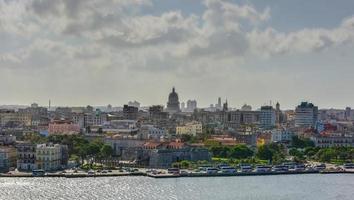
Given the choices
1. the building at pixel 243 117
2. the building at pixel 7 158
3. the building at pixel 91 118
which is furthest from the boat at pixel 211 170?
the building at pixel 243 117

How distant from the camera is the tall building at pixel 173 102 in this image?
3656 inches

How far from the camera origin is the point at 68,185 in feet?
84.7

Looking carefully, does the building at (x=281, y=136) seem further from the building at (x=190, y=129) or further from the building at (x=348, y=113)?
the building at (x=348, y=113)

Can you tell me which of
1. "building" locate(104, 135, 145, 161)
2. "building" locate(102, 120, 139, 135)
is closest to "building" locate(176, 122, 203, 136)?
"building" locate(102, 120, 139, 135)

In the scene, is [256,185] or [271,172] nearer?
[256,185]

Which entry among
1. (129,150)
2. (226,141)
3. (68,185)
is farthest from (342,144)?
(68,185)

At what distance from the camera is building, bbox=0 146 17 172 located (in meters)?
30.4

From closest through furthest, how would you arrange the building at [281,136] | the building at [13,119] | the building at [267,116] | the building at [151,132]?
the building at [151,132] < the building at [281,136] < the building at [13,119] < the building at [267,116]

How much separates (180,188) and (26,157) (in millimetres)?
8662

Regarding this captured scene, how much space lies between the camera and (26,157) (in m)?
31.5

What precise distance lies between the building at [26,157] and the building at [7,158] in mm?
326

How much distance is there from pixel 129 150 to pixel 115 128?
54.1 feet

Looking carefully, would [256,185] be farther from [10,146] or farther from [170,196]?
[10,146]

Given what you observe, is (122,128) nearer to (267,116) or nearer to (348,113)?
(267,116)
